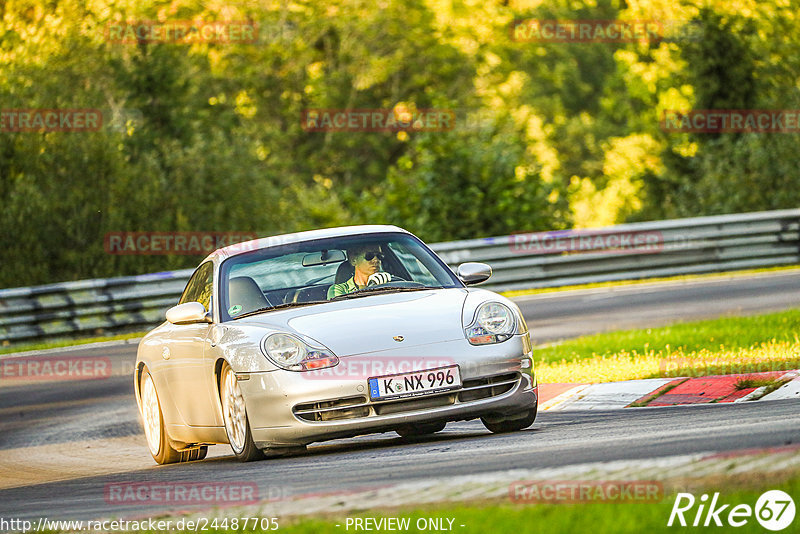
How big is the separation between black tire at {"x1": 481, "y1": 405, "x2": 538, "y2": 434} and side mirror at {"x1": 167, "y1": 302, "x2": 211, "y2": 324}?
1.94 meters

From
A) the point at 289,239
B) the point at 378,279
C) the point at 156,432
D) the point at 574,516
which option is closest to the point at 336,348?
the point at 378,279

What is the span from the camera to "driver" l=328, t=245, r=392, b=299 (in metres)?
9.39

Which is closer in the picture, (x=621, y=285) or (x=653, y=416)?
(x=653, y=416)

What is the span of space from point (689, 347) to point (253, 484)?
6535mm

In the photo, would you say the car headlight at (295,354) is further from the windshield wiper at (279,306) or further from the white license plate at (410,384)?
the windshield wiper at (279,306)

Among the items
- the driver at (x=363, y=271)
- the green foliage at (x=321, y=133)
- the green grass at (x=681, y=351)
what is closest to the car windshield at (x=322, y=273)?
the driver at (x=363, y=271)

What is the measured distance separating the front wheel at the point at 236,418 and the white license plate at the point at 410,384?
0.84 metres

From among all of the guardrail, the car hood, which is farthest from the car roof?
the guardrail

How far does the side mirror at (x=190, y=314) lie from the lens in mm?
9133

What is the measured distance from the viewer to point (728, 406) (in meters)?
9.09

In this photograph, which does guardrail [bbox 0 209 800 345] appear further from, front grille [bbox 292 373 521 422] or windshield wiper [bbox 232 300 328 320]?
front grille [bbox 292 373 521 422]

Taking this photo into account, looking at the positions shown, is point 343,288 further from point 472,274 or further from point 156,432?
point 156,432

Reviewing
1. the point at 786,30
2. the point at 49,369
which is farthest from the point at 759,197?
the point at 49,369

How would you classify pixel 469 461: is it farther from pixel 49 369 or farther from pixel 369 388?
pixel 49 369
